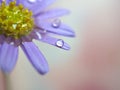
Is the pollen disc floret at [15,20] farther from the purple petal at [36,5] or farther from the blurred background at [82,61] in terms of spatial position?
the blurred background at [82,61]

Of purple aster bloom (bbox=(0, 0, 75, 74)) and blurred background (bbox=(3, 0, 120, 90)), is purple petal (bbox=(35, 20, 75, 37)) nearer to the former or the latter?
purple aster bloom (bbox=(0, 0, 75, 74))

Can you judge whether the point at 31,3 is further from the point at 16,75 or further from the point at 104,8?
the point at 104,8

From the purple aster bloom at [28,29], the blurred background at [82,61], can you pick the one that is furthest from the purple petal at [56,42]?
the blurred background at [82,61]

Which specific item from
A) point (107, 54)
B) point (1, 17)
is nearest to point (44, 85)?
point (107, 54)

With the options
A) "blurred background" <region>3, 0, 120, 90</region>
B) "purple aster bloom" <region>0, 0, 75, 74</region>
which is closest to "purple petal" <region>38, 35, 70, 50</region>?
"purple aster bloom" <region>0, 0, 75, 74</region>

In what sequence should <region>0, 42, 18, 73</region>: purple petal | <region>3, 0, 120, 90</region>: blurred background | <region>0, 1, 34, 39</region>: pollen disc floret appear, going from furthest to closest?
<region>3, 0, 120, 90</region>: blurred background, <region>0, 1, 34, 39</region>: pollen disc floret, <region>0, 42, 18, 73</region>: purple petal

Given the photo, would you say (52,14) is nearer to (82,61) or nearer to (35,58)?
(35,58)
